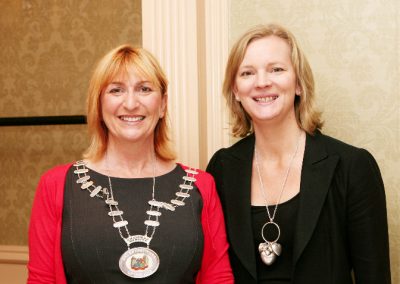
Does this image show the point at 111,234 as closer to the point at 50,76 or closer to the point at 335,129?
the point at 335,129

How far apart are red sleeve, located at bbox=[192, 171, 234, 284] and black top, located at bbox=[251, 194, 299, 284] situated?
11 cm

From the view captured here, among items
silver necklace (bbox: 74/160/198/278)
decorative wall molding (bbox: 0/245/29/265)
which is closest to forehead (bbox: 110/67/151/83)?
silver necklace (bbox: 74/160/198/278)

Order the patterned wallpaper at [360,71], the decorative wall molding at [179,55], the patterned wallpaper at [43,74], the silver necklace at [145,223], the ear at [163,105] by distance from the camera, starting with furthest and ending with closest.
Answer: the patterned wallpaper at [43,74]
the decorative wall molding at [179,55]
the patterned wallpaper at [360,71]
the ear at [163,105]
the silver necklace at [145,223]

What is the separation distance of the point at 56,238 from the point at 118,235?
0.61ft

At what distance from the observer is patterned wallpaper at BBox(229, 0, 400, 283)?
201 centimetres

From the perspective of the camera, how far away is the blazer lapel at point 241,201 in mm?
1752

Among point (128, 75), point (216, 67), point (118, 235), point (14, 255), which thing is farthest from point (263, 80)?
point (14, 255)

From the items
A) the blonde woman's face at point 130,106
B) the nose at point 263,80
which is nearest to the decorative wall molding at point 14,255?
the blonde woman's face at point 130,106

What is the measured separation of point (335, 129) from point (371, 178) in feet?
1.42

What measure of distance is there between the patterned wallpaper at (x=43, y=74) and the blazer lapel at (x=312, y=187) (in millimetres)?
2167

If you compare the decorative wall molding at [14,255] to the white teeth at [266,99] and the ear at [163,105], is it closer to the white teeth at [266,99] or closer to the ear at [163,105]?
the ear at [163,105]

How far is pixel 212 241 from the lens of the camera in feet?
5.68

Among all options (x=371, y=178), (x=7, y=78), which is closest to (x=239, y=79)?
(x=371, y=178)

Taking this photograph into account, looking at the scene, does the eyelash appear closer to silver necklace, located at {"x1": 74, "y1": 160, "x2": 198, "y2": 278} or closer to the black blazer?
the black blazer
